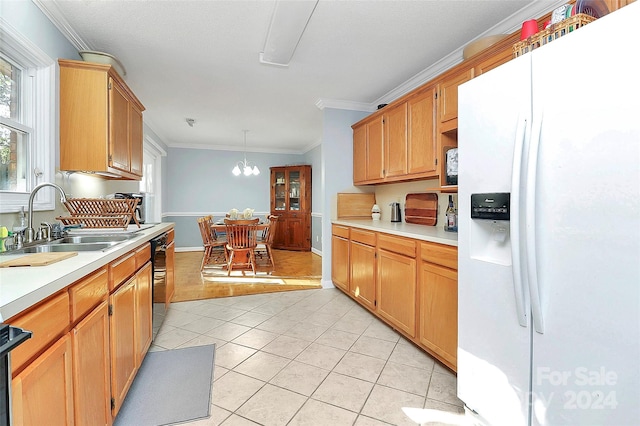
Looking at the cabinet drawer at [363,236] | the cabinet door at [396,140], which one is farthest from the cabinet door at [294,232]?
the cabinet door at [396,140]

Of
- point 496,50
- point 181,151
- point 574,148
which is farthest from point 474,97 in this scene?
point 181,151

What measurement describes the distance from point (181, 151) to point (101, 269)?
236 inches

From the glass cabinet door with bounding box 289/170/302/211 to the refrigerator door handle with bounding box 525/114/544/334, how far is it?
594 cm

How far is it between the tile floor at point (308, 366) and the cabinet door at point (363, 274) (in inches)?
6.4

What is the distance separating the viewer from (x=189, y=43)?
245cm

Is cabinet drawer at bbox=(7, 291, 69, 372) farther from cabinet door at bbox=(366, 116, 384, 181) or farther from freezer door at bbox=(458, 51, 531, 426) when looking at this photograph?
cabinet door at bbox=(366, 116, 384, 181)

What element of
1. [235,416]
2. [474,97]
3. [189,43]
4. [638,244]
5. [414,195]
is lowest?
[235,416]

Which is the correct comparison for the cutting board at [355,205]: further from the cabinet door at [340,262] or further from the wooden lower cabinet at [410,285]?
the wooden lower cabinet at [410,285]

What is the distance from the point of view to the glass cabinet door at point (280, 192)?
23.0ft

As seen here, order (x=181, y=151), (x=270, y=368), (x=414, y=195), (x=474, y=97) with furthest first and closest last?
1. (x=181, y=151)
2. (x=414, y=195)
3. (x=270, y=368)
4. (x=474, y=97)

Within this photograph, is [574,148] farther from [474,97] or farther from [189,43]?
[189,43]

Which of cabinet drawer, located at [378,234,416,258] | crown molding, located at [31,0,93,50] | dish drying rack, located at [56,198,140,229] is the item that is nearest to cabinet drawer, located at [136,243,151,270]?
A: dish drying rack, located at [56,198,140,229]

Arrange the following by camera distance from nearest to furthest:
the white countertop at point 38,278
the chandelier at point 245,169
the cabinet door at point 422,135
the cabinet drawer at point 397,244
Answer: the white countertop at point 38,278 < the cabinet drawer at point 397,244 < the cabinet door at point 422,135 < the chandelier at point 245,169

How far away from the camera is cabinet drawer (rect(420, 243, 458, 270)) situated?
1.82 m
